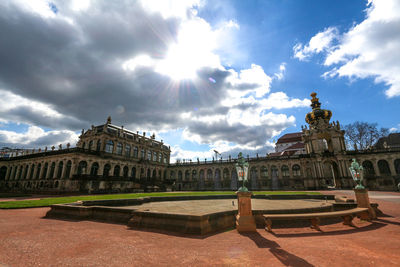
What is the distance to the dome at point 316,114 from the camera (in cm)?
5076

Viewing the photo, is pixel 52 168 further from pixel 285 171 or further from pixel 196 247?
pixel 285 171

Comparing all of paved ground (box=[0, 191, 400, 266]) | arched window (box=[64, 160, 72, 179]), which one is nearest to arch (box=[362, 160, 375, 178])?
paved ground (box=[0, 191, 400, 266])

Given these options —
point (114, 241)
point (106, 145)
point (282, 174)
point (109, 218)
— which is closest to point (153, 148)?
point (106, 145)

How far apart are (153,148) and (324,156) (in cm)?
4824

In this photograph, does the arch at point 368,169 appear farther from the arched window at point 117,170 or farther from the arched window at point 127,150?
the arched window at point 117,170

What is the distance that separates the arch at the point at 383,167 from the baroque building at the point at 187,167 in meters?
0.17

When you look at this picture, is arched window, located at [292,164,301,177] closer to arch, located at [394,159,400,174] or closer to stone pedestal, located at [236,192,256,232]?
arch, located at [394,159,400,174]

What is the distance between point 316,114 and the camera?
5159 centimetres

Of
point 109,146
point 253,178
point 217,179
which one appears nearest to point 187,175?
point 217,179

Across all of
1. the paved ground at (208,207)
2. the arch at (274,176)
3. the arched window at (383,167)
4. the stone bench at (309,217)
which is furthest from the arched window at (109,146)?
the arched window at (383,167)

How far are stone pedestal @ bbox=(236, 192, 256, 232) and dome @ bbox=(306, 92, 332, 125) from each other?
50.5m

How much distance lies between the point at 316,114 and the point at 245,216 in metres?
53.8

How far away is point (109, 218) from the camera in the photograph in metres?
9.84

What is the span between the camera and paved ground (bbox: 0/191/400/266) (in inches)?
184
